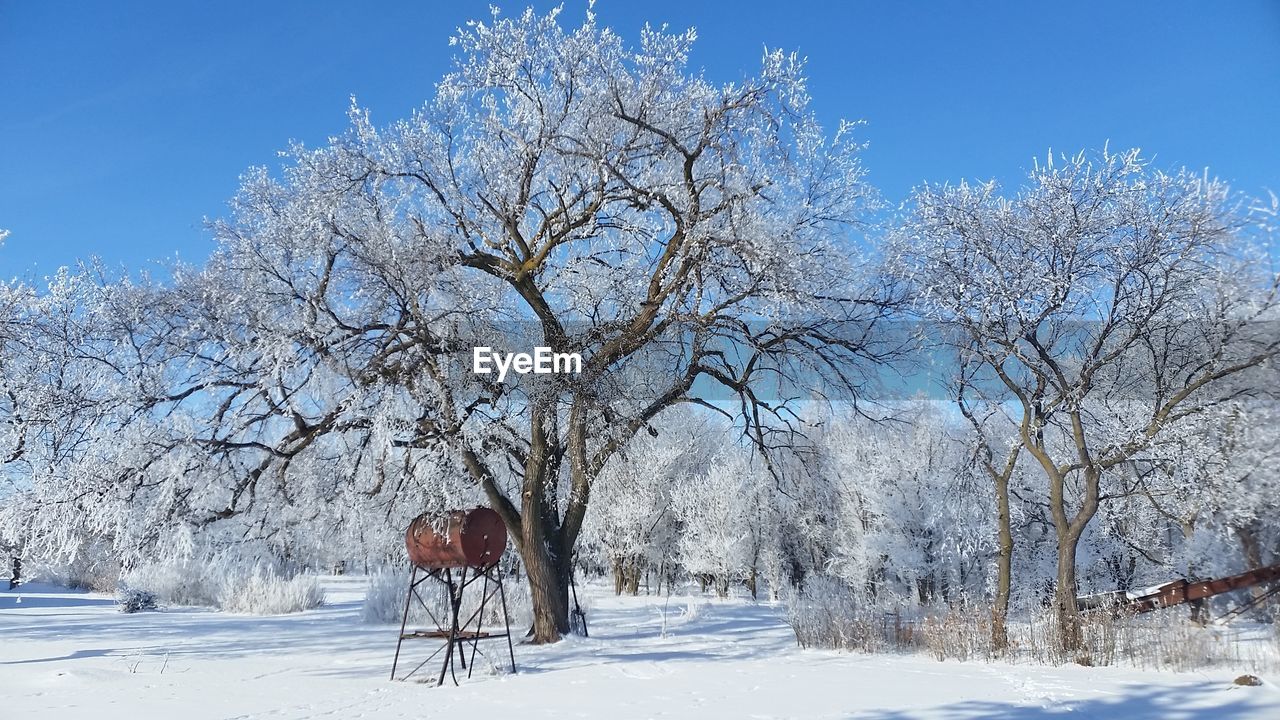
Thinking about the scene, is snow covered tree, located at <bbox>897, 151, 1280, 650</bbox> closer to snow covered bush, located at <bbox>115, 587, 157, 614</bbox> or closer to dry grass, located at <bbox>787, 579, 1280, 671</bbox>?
dry grass, located at <bbox>787, 579, 1280, 671</bbox>

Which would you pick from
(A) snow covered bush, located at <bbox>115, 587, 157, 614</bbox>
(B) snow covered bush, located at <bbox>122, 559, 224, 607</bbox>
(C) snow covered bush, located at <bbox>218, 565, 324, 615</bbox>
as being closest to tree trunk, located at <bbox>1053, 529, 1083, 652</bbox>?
(C) snow covered bush, located at <bbox>218, 565, 324, 615</bbox>

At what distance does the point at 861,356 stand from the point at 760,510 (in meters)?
25.4

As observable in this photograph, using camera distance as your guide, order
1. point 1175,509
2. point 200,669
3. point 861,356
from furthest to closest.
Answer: point 1175,509
point 861,356
point 200,669

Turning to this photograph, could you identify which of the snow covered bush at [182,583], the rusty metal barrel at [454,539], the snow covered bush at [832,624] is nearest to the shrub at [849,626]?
the snow covered bush at [832,624]

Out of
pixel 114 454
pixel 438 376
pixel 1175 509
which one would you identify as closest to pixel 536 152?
pixel 438 376

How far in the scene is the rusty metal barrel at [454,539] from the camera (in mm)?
10852

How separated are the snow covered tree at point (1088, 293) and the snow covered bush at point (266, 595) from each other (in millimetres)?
17091

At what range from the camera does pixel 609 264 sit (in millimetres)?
14664

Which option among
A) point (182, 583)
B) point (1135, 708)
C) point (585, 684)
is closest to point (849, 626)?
point (585, 684)

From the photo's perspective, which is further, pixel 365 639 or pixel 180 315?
pixel 365 639

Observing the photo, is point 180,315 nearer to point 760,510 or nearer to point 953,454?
point 953,454

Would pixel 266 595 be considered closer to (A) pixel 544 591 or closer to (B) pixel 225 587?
(B) pixel 225 587

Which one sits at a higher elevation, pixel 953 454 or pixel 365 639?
Answer: pixel 953 454

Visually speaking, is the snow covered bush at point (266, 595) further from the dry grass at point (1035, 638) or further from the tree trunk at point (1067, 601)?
the tree trunk at point (1067, 601)
